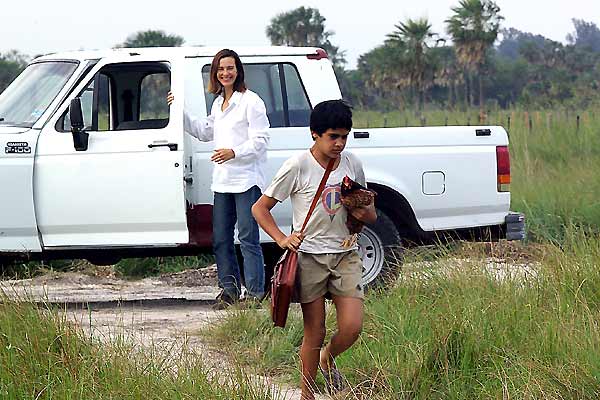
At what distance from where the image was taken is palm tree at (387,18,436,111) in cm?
2972

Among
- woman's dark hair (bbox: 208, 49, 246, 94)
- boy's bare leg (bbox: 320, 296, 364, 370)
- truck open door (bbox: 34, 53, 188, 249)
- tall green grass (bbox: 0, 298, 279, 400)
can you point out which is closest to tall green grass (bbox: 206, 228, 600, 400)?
boy's bare leg (bbox: 320, 296, 364, 370)

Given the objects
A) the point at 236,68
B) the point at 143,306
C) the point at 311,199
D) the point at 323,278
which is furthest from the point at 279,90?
the point at 323,278

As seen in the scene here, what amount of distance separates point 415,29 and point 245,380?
25.3 m

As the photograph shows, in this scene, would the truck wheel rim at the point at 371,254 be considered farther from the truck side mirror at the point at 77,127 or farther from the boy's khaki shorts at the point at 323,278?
the boy's khaki shorts at the point at 323,278

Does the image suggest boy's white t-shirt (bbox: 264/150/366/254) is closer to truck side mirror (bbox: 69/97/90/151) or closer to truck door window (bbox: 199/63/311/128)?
truck side mirror (bbox: 69/97/90/151)

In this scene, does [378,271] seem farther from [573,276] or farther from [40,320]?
[40,320]

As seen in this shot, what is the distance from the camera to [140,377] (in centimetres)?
518

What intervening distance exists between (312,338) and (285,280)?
13.7 inches

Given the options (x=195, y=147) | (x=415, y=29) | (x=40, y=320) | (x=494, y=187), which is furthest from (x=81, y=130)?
(x=415, y=29)

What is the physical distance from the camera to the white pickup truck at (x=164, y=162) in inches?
314

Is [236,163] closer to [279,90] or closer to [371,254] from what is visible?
[279,90]

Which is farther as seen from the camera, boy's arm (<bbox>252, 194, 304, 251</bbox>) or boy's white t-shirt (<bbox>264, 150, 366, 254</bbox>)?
boy's white t-shirt (<bbox>264, 150, 366, 254</bbox>)

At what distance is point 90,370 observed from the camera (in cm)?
535

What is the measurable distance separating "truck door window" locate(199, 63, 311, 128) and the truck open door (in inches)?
24.3
